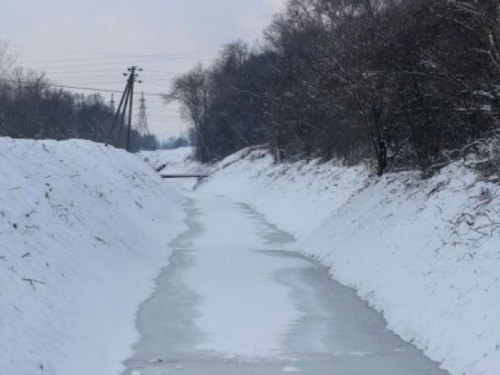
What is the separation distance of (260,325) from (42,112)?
61774 mm

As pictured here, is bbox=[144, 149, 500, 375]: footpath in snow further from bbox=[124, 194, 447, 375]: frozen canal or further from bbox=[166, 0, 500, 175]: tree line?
bbox=[166, 0, 500, 175]: tree line

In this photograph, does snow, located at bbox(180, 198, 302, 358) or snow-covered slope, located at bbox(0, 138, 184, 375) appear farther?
snow, located at bbox(180, 198, 302, 358)

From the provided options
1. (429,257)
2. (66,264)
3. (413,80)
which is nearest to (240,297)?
(66,264)

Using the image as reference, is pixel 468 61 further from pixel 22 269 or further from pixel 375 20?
pixel 22 269

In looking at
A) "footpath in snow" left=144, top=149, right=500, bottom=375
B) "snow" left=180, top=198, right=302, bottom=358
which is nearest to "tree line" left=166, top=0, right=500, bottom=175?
"footpath in snow" left=144, top=149, right=500, bottom=375

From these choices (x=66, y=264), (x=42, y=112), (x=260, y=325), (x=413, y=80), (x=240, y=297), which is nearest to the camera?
(x=260, y=325)

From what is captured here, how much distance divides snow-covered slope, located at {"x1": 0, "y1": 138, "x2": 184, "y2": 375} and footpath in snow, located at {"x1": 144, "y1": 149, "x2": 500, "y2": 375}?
12.8 ft

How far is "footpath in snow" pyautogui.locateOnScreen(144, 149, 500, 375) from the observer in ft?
28.8

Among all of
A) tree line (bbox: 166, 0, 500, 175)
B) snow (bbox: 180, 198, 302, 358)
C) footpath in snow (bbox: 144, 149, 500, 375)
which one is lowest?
snow (bbox: 180, 198, 302, 358)

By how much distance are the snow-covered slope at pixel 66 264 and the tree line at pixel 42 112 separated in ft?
67.0

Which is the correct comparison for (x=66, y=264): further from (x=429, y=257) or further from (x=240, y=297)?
(x=429, y=257)

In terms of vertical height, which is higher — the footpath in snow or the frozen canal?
the footpath in snow

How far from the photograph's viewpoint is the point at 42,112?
6894 centimetres

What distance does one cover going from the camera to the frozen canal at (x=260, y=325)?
28.6 ft
